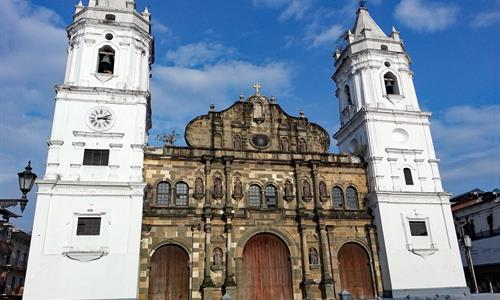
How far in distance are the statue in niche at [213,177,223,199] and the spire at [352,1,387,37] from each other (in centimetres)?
1671

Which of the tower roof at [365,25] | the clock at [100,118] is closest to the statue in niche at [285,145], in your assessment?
the clock at [100,118]

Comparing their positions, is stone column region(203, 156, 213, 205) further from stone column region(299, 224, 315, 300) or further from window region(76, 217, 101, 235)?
window region(76, 217, 101, 235)

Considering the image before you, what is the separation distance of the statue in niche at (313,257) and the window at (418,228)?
6.58 metres

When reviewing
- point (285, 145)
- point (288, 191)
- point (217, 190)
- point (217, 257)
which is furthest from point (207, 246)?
point (285, 145)

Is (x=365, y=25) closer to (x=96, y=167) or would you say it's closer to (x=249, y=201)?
(x=249, y=201)

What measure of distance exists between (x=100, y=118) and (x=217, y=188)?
8301 mm

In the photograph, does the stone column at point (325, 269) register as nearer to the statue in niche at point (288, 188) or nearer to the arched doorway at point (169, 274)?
the statue in niche at point (288, 188)

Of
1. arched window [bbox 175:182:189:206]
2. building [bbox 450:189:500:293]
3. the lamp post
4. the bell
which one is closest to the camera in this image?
the lamp post

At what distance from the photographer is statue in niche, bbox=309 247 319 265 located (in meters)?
24.4

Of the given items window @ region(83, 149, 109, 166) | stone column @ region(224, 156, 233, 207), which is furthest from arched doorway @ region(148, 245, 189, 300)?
window @ region(83, 149, 109, 166)

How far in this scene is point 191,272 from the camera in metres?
22.6

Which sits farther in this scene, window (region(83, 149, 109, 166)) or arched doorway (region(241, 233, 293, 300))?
arched doorway (region(241, 233, 293, 300))

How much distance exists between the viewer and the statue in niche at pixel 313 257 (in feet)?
80.1

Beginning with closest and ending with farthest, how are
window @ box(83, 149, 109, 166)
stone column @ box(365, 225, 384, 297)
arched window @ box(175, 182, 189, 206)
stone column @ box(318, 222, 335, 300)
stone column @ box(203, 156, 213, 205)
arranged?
Answer: window @ box(83, 149, 109, 166), stone column @ box(318, 222, 335, 300), arched window @ box(175, 182, 189, 206), stone column @ box(203, 156, 213, 205), stone column @ box(365, 225, 384, 297)
